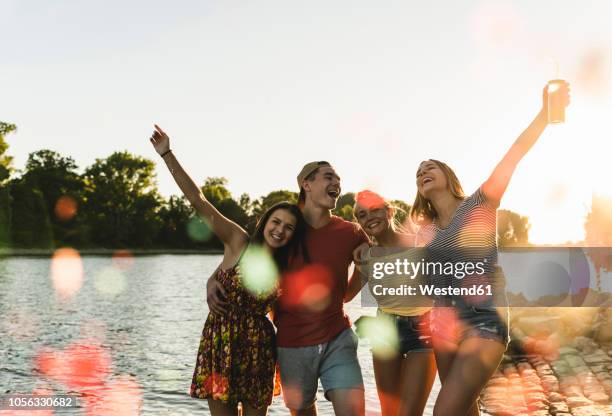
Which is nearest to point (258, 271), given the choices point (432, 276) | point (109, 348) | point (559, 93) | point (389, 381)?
point (432, 276)

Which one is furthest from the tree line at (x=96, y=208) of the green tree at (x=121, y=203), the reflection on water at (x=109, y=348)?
the reflection on water at (x=109, y=348)

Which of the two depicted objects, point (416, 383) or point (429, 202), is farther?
point (416, 383)

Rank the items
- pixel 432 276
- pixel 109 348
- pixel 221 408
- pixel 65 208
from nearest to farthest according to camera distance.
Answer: pixel 432 276
pixel 221 408
pixel 109 348
pixel 65 208

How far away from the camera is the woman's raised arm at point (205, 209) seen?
520 centimetres

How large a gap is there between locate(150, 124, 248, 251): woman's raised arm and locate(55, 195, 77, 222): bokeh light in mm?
98604

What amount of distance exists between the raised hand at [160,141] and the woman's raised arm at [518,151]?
8.22 ft

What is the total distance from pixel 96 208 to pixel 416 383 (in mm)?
104781

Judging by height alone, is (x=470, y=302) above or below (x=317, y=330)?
above

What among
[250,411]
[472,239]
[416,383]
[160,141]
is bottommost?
[250,411]

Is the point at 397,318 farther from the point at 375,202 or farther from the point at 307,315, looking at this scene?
the point at 375,202

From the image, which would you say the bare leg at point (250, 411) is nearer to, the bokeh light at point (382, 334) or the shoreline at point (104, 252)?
the bokeh light at point (382, 334)

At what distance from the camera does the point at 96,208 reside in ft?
344

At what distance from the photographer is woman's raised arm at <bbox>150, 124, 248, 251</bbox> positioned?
520cm

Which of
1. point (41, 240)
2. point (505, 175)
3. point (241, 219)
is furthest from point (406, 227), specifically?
point (241, 219)
